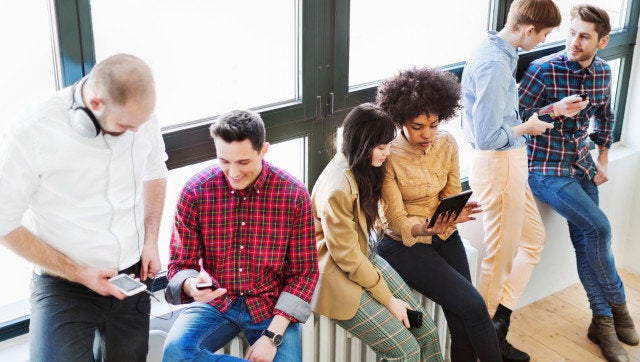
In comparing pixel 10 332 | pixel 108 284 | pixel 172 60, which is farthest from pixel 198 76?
pixel 10 332

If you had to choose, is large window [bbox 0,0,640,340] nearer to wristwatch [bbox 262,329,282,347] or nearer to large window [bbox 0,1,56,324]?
large window [bbox 0,1,56,324]

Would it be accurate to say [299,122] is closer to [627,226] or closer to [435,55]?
[435,55]

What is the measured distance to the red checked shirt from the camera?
2.57 m

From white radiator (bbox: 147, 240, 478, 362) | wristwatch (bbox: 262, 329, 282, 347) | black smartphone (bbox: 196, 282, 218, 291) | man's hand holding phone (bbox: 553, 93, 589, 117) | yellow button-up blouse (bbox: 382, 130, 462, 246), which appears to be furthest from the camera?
man's hand holding phone (bbox: 553, 93, 589, 117)

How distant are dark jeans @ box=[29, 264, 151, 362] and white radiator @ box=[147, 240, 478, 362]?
29 cm

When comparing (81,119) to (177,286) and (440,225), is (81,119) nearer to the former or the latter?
(177,286)

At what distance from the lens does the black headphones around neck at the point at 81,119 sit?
2.11 m

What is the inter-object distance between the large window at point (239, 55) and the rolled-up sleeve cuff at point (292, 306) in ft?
1.90

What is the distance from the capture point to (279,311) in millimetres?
2600

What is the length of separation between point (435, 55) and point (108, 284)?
1.94 meters

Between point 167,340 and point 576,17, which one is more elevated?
point 576,17

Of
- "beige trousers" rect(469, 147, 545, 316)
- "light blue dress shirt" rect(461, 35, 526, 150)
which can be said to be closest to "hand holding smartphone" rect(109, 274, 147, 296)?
"light blue dress shirt" rect(461, 35, 526, 150)

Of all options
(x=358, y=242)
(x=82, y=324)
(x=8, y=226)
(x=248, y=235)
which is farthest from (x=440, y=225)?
(x=8, y=226)

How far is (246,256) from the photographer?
8.56 ft
